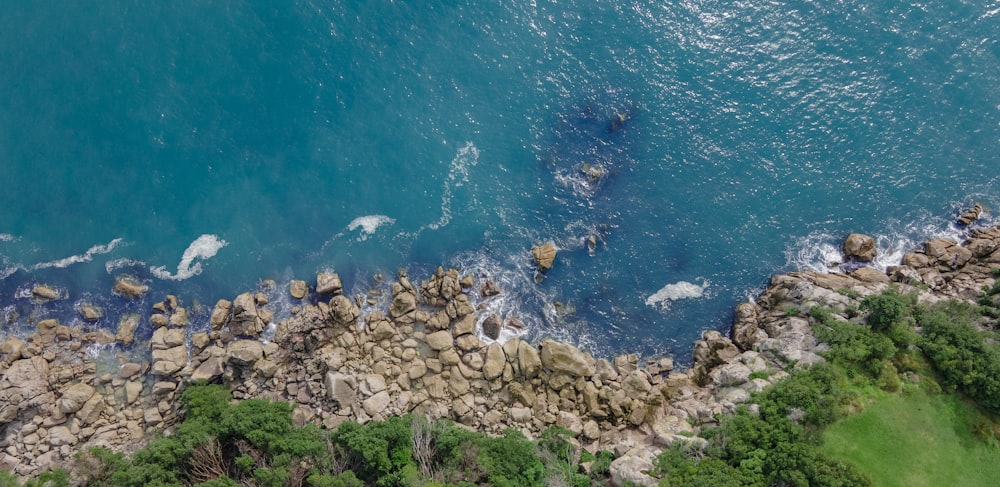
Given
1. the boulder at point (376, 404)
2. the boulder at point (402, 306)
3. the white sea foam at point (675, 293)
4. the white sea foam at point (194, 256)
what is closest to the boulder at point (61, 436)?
the white sea foam at point (194, 256)

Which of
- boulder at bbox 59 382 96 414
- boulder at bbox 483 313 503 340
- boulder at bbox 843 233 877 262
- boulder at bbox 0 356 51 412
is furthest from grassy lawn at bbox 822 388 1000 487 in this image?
boulder at bbox 0 356 51 412

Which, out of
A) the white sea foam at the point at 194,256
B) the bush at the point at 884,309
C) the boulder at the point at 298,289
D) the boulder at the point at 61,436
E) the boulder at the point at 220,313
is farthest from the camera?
the white sea foam at the point at 194,256

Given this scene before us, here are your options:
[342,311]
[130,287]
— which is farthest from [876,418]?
[130,287]

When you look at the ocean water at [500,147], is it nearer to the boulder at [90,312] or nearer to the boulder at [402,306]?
the boulder at [90,312]

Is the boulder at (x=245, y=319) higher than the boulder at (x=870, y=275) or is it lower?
lower

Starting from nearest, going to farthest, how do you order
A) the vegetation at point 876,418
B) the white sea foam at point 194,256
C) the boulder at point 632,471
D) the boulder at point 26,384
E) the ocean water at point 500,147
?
→ the vegetation at point 876,418
the boulder at point 632,471
the boulder at point 26,384
the ocean water at point 500,147
the white sea foam at point 194,256

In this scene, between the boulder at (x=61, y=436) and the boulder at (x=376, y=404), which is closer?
the boulder at (x=376, y=404)

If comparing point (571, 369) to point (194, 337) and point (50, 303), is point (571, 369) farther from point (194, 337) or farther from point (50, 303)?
point (50, 303)
